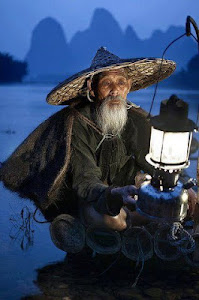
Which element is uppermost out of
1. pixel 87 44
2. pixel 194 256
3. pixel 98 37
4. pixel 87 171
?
pixel 98 37

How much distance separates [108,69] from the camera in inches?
140

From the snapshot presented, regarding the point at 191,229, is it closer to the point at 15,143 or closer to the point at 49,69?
the point at 15,143

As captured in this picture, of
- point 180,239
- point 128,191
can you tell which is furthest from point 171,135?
point 180,239

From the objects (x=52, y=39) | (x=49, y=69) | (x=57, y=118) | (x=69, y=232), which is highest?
(x=52, y=39)

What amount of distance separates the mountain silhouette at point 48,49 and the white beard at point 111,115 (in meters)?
136

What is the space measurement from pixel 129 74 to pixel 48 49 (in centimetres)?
15020

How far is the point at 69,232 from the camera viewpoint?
3.38 m

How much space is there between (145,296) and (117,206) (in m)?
0.62

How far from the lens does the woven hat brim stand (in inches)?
139

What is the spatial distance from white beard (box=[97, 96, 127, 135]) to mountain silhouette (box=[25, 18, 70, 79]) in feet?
447

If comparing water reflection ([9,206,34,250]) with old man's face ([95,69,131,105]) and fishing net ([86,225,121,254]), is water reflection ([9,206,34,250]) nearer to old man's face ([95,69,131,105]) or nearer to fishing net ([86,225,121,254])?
fishing net ([86,225,121,254])

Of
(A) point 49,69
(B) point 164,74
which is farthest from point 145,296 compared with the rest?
(A) point 49,69

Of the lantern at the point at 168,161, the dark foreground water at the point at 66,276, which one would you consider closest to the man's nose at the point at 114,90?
the dark foreground water at the point at 66,276

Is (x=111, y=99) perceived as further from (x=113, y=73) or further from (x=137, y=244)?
(x=137, y=244)
